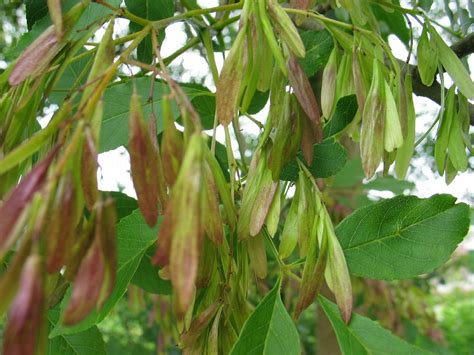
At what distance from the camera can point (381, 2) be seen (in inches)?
32.3

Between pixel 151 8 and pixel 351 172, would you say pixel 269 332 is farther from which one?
pixel 351 172

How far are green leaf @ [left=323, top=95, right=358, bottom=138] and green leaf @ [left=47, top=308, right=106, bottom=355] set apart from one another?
338 mm

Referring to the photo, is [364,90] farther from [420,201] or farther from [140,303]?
[140,303]

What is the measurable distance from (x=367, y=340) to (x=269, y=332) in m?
0.10

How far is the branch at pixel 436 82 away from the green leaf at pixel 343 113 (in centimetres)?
19

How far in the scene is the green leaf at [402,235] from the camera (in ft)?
2.15

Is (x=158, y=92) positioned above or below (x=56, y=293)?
above

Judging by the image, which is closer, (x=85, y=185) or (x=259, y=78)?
(x=85, y=185)

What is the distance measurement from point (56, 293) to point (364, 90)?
1.15 ft

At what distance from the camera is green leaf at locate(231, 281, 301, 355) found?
1.84 ft

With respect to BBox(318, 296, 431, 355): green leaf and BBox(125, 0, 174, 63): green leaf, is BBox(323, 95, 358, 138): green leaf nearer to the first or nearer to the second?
BBox(318, 296, 431, 355): green leaf

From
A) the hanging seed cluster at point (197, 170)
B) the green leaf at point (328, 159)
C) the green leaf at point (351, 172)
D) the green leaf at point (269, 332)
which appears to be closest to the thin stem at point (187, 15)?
the hanging seed cluster at point (197, 170)

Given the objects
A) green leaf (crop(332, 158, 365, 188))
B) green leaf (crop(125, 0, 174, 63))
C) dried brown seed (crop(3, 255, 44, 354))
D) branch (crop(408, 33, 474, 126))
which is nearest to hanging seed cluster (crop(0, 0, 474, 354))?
dried brown seed (crop(3, 255, 44, 354))

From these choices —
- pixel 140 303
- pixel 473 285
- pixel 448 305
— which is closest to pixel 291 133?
pixel 140 303
